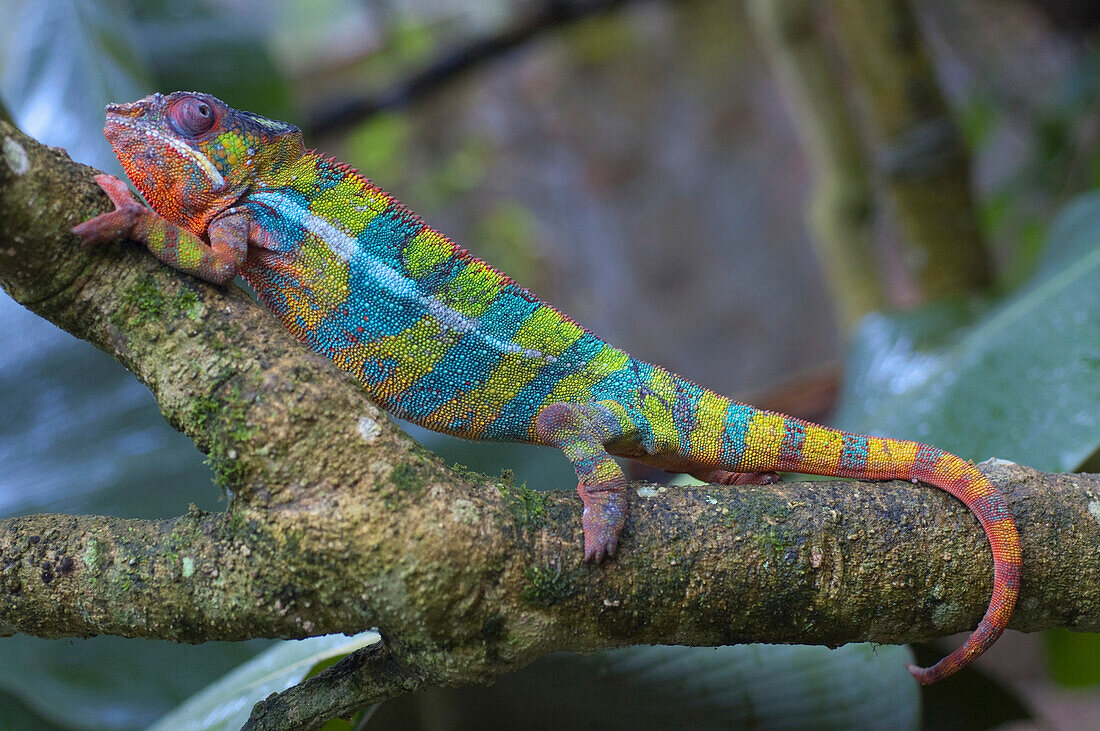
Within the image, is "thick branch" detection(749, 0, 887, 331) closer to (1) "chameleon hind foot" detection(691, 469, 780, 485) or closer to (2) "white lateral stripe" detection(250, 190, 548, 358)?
(1) "chameleon hind foot" detection(691, 469, 780, 485)

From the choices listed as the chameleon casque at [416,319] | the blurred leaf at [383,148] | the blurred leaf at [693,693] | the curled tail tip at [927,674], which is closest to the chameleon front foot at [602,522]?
the chameleon casque at [416,319]

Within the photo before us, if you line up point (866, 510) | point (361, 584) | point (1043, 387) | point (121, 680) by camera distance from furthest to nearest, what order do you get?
point (121, 680)
point (1043, 387)
point (866, 510)
point (361, 584)

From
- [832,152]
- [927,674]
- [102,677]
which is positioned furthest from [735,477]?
[832,152]

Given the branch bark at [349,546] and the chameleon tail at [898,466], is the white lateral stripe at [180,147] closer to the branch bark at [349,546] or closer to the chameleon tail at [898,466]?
the branch bark at [349,546]

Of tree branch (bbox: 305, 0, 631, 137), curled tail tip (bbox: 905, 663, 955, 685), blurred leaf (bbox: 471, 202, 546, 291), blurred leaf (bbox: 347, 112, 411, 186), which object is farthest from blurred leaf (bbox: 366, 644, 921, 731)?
blurred leaf (bbox: 471, 202, 546, 291)

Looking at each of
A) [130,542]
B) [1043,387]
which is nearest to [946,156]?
[1043,387]

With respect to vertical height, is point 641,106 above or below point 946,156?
above

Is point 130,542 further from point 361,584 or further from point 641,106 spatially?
point 641,106
